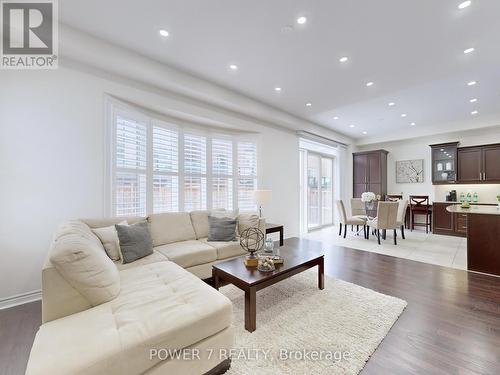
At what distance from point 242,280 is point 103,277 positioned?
1.10 meters

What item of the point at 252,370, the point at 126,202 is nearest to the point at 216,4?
the point at 126,202

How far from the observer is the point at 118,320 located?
1.35 m

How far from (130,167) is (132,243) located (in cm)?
141

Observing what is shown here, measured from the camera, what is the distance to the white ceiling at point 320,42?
2.19 metres

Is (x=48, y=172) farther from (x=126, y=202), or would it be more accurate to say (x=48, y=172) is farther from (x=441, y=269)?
(x=441, y=269)

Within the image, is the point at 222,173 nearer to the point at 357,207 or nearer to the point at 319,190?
the point at 319,190

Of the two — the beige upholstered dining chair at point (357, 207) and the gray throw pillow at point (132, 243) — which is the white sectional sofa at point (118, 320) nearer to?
the gray throw pillow at point (132, 243)

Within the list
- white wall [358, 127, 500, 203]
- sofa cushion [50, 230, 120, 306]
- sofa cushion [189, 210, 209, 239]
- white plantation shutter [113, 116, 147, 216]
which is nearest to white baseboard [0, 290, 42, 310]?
white plantation shutter [113, 116, 147, 216]

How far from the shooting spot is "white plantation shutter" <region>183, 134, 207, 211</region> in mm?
4234

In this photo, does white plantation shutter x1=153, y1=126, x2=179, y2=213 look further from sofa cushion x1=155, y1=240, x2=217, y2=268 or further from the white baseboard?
the white baseboard

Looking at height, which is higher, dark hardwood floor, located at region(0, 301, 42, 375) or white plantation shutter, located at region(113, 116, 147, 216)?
white plantation shutter, located at region(113, 116, 147, 216)

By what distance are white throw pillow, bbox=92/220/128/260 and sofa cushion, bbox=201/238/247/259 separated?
46.5 inches

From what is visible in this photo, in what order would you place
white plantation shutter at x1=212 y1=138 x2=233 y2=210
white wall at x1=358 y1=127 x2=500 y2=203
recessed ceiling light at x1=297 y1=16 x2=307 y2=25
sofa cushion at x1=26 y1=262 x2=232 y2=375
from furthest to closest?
white wall at x1=358 y1=127 x2=500 y2=203 < white plantation shutter at x1=212 y1=138 x2=233 y2=210 < recessed ceiling light at x1=297 y1=16 x2=307 y2=25 < sofa cushion at x1=26 y1=262 x2=232 y2=375

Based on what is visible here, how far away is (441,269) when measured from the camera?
3451mm
